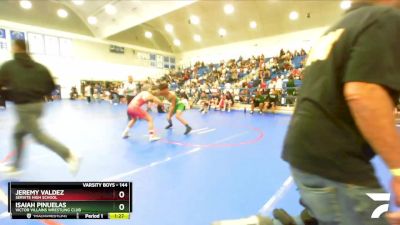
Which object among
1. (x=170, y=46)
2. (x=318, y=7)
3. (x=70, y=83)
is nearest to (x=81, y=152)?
(x=318, y=7)

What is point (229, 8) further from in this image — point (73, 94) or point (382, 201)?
point (382, 201)

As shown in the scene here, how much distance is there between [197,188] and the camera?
9.51 feet

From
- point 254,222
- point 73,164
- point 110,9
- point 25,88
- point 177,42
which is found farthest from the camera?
point 177,42

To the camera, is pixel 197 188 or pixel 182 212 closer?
pixel 182 212

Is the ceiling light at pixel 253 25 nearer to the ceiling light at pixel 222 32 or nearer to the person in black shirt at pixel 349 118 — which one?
the ceiling light at pixel 222 32

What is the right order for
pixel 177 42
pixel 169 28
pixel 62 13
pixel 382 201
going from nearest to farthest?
pixel 382 201, pixel 62 13, pixel 169 28, pixel 177 42

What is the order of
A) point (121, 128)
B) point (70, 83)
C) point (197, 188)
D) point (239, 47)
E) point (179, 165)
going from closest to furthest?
point (197, 188), point (179, 165), point (121, 128), point (70, 83), point (239, 47)

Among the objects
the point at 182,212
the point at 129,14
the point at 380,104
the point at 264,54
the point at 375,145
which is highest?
the point at 129,14

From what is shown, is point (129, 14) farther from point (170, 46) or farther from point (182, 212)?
point (182, 212)

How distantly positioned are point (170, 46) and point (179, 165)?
26.5 meters

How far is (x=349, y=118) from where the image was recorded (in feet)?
3.00

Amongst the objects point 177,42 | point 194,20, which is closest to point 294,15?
point 194,20
